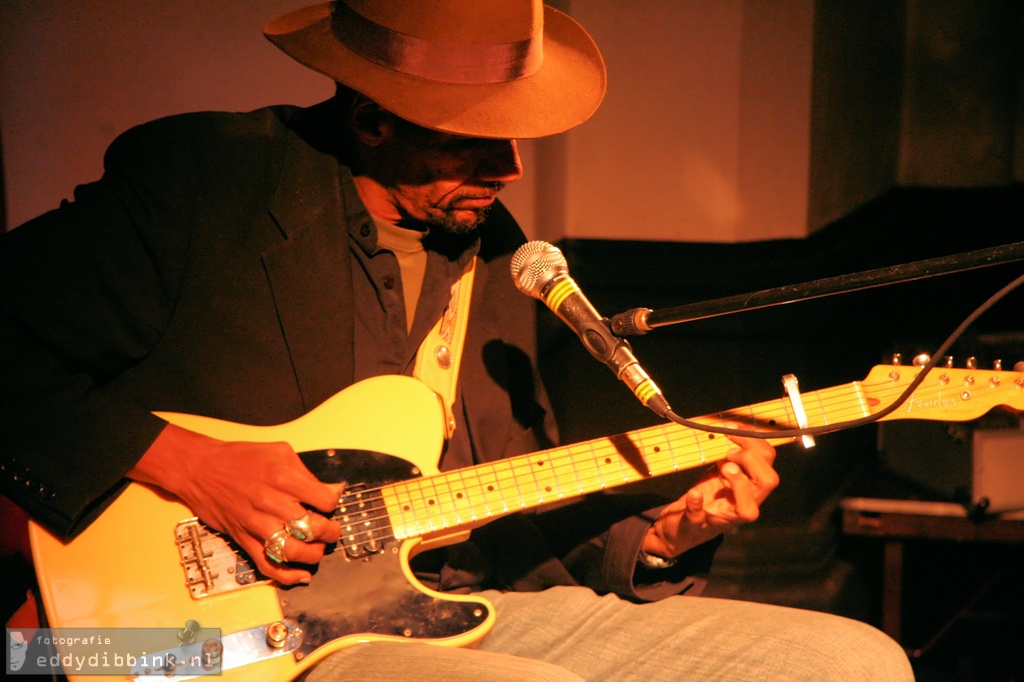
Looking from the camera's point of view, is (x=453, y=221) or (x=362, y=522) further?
(x=453, y=221)

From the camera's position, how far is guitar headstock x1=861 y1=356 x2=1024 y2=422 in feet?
5.27

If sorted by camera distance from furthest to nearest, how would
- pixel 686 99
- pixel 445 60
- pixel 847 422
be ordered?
1. pixel 686 99
2. pixel 445 60
3. pixel 847 422

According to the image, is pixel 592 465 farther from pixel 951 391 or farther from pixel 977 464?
pixel 977 464

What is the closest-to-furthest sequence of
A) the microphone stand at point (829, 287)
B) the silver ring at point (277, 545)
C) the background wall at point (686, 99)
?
1. the microphone stand at point (829, 287)
2. the silver ring at point (277, 545)
3. the background wall at point (686, 99)

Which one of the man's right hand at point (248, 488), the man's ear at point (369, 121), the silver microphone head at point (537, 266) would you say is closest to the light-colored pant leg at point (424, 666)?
the man's right hand at point (248, 488)

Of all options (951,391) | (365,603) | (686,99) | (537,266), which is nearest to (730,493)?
(951,391)

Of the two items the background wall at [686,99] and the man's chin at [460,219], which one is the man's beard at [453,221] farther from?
the background wall at [686,99]

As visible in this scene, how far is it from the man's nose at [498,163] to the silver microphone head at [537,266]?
0.27m

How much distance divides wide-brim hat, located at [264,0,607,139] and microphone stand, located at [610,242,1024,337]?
473 mm

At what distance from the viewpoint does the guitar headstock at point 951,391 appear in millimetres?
1605

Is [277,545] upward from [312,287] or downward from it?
downward

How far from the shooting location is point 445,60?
1.53m

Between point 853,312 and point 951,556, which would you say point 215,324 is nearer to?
point 853,312

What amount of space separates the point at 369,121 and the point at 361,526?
76 centimetres
